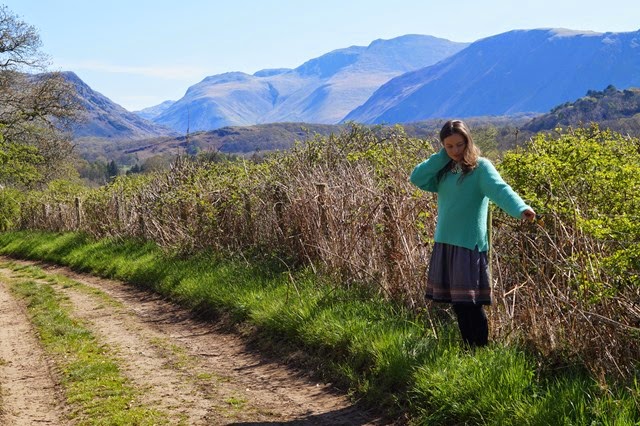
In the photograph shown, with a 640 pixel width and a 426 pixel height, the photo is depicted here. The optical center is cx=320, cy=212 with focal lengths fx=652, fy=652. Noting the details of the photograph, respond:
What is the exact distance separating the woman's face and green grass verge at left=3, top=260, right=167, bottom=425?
3.04 meters

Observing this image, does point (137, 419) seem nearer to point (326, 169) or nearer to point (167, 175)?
point (326, 169)

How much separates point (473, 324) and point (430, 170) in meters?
1.25

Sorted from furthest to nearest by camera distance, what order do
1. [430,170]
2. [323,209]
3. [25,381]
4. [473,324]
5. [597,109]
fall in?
[597,109] → [323,209] → [25,381] → [430,170] → [473,324]

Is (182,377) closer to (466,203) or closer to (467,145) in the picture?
(466,203)

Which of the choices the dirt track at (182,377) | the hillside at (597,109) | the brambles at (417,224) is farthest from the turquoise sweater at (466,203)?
the hillside at (597,109)

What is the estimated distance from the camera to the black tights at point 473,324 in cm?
503

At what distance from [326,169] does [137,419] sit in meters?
5.48

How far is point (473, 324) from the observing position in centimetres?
507

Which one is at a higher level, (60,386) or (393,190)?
(393,190)

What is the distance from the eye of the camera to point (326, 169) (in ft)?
32.3

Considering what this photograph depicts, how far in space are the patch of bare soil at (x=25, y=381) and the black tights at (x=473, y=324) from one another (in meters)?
3.27

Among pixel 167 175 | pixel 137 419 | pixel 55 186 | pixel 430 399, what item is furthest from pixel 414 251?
pixel 55 186

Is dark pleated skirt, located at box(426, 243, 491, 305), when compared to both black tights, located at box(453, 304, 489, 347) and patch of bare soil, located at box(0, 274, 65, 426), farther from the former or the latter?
patch of bare soil, located at box(0, 274, 65, 426)

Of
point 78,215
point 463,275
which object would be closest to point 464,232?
point 463,275
